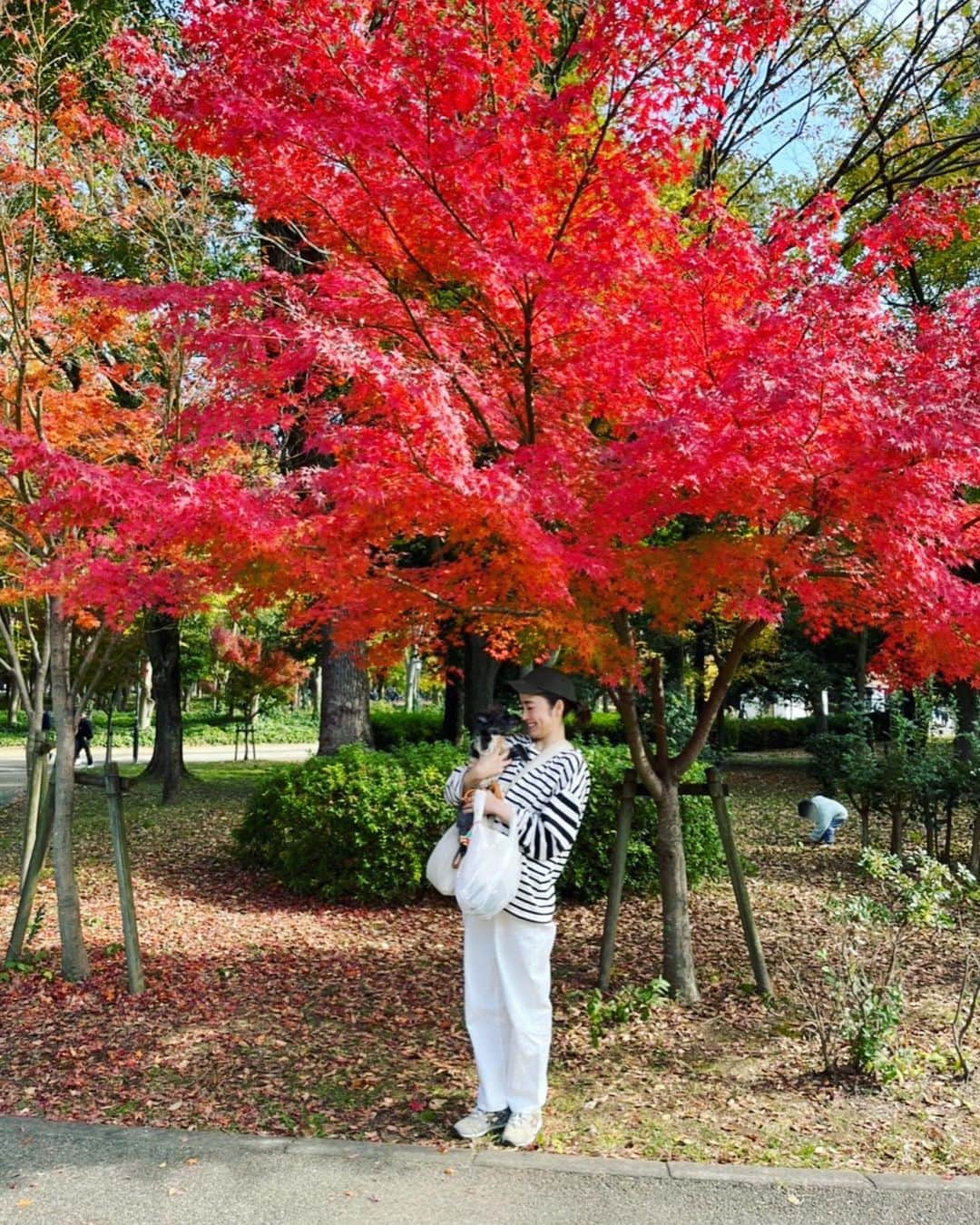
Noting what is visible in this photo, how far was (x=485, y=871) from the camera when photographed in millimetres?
3533

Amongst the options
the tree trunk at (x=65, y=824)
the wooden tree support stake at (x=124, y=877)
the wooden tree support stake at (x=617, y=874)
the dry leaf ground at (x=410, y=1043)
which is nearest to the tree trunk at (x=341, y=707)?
the dry leaf ground at (x=410, y=1043)

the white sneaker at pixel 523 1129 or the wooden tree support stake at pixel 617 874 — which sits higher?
the wooden tree support stake at pixel 617 874

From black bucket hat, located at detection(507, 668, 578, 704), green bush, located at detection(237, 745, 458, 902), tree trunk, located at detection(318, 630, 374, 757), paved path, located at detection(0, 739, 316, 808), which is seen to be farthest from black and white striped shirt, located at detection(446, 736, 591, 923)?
paved path, located at detection(0, 739, 316, 808)

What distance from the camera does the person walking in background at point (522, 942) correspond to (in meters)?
3.74

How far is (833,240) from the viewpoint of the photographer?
5.25 m

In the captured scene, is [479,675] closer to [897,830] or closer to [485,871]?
[897,830]

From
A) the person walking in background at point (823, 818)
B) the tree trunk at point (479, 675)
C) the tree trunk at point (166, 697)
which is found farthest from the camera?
the tree trunk at point (479, 675)

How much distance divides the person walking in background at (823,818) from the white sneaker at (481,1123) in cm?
787

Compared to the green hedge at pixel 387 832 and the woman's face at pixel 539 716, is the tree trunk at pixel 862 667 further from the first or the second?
the woman's face at pixel 539 716

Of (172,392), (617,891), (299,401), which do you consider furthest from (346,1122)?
(172,392)

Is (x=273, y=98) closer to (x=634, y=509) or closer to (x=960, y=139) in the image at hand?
(x=634, y=509)

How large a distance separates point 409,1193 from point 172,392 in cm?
506

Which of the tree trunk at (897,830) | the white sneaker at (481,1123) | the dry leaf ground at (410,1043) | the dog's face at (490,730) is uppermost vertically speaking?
the dog's face at (490,730)

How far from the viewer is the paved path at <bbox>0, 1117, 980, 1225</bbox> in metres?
3.25
